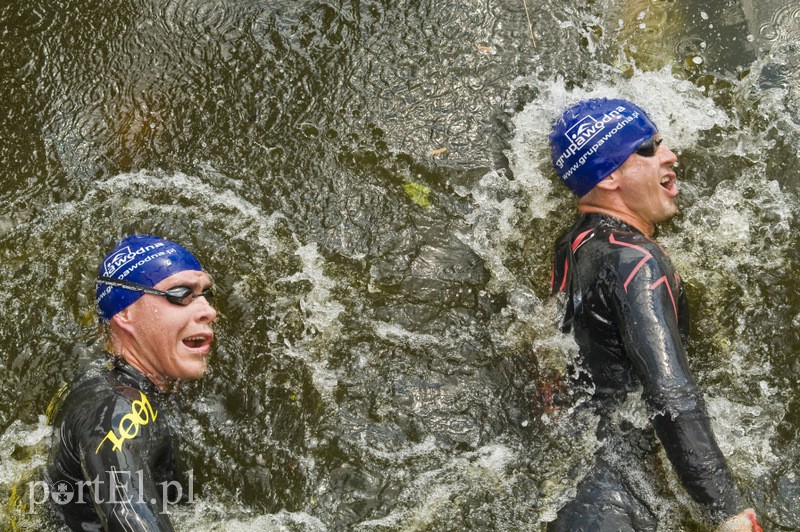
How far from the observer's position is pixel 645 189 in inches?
235

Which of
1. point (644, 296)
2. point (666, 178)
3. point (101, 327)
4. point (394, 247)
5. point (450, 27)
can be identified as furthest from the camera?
point (450, 27)

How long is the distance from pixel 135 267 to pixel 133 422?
Answer: 1.00 metres

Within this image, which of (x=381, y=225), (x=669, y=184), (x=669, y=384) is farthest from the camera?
(x=381, y=225)

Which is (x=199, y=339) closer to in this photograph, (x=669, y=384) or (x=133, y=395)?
(x=133, y=395)

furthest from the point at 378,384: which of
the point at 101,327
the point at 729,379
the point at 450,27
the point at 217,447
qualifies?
the point at 450,27

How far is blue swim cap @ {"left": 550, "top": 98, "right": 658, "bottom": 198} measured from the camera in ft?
19.6

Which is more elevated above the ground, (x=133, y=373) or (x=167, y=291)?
(x=167, y=291)

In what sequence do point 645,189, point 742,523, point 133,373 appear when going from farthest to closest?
1. point 645,189
2. point 133,373
3. point 742,523

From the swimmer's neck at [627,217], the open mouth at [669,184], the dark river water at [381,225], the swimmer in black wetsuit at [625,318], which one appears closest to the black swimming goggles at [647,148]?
the swimmer in black wetsuit at [625,318]

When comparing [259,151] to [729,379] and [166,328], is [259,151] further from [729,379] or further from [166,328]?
[729,379]

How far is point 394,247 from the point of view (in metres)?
6.70

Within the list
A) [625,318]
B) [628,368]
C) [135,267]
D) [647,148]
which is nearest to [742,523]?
[628,368]

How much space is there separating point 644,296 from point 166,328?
2.61 m

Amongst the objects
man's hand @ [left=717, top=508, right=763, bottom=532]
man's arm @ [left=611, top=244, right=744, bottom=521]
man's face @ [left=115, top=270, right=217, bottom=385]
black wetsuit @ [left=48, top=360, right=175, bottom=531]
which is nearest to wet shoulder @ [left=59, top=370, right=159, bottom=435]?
black wetsuit @ [left=48, top=360, right=175, bottom=531]
